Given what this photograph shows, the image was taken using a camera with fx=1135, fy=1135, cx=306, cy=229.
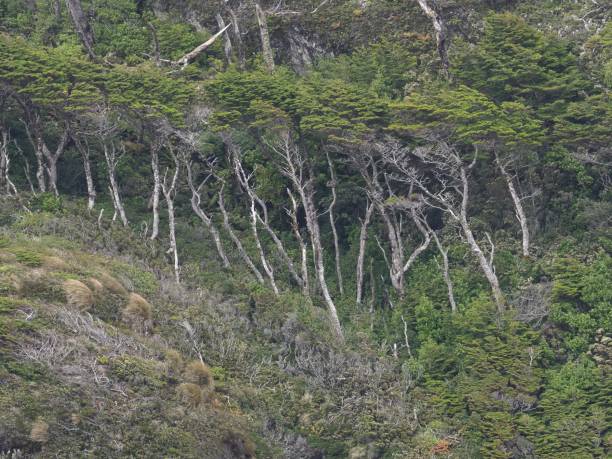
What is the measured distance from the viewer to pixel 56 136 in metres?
43.1

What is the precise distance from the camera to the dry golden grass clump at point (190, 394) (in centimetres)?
2941

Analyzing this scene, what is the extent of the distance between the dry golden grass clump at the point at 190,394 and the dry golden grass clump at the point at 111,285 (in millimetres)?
4614

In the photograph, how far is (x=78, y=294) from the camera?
104ft

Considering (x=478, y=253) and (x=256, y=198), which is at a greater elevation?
(x=256, y=198)

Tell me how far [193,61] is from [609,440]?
24572 mm

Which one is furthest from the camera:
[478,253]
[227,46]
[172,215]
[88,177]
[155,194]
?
[227,46]

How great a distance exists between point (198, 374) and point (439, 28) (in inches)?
871

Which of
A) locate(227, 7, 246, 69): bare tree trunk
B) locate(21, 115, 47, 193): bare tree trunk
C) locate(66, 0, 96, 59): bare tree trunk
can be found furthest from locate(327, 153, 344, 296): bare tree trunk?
locate(66, 0, 96, 59): bare tree trunk

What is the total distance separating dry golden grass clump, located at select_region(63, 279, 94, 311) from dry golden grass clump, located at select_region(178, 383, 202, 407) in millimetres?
3942

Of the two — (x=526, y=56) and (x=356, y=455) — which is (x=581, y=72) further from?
(x=356, y=455)

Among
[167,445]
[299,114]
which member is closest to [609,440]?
[167,445]

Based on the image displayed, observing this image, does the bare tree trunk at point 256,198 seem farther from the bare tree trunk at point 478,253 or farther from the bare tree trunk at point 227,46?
the bare tree trunk at point 227,46

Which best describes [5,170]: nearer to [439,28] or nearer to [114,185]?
[114,185]

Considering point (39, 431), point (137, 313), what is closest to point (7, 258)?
point (137, 313)
